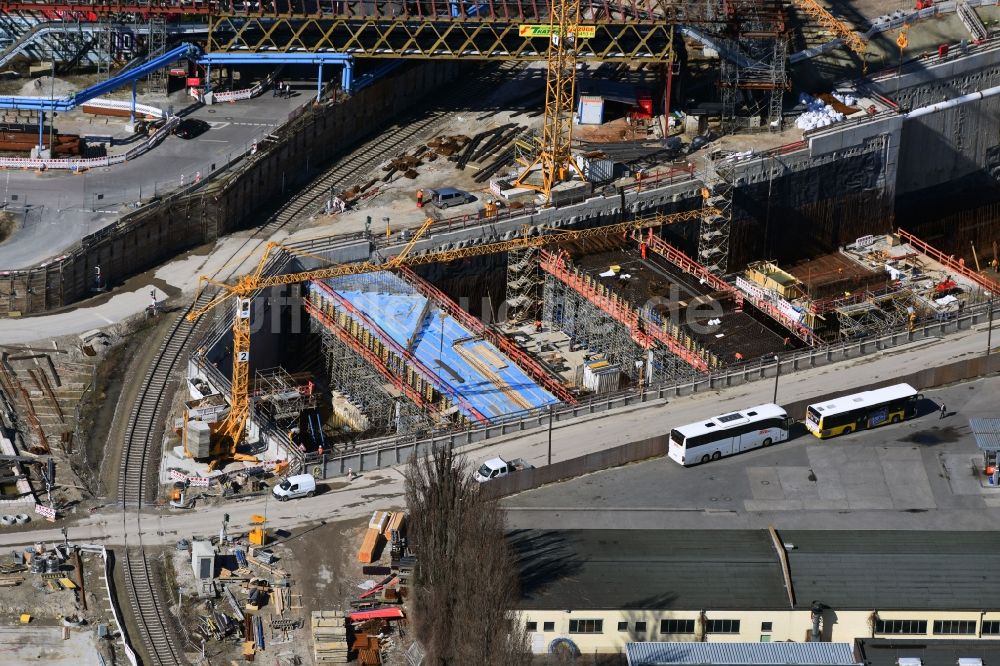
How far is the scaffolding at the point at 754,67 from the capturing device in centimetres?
16712

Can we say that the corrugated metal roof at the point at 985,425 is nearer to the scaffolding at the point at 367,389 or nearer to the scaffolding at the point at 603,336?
the scaffolding at the point at 603,336

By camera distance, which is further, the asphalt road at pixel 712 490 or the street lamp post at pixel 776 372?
the street lamp post at pixel 776 372

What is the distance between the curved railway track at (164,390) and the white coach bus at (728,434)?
3137 centimetres

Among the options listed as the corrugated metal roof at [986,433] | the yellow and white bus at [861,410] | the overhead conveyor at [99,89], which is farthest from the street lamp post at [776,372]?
the overhead conveyor at [99,89]

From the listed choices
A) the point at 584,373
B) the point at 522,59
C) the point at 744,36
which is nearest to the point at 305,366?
the point at 584,373

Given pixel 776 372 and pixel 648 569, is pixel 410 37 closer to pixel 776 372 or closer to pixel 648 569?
pixel 776 372

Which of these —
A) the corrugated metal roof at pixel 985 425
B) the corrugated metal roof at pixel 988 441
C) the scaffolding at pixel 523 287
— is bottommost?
the corrugated metal roof at pixel 988 441

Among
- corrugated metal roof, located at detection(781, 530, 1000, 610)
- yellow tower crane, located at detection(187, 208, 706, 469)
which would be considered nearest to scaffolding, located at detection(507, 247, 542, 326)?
yellow tower crane, located at detection(187, 208, 706, 469)

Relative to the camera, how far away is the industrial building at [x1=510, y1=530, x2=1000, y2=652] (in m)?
112

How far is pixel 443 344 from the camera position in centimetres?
14838

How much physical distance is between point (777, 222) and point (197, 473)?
197 ft

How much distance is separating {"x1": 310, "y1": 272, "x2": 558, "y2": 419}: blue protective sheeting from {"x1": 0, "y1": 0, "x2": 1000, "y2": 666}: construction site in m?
0.30

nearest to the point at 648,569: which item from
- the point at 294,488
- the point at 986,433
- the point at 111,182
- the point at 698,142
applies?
the point at 294,488

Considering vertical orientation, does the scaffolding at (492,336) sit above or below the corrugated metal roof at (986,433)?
above
